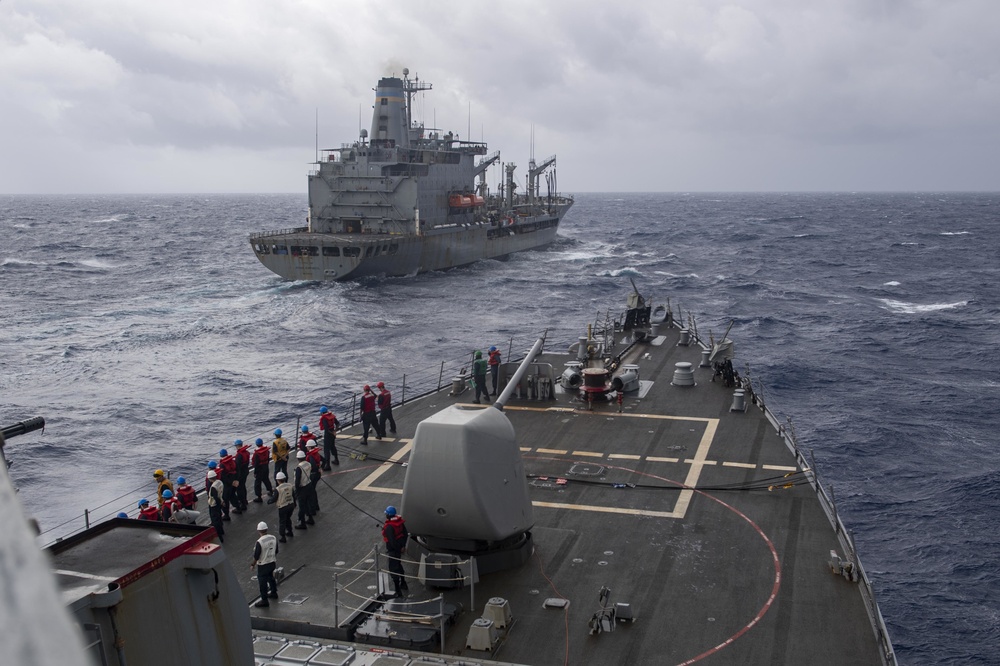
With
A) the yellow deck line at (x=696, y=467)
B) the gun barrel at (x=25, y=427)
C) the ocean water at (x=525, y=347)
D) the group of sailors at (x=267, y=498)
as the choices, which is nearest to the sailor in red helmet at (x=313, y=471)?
the group of sailors at (x=267, y=498)

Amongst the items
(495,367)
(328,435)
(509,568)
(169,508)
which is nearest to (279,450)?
(328,435)

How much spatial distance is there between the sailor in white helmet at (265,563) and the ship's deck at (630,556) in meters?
0.21

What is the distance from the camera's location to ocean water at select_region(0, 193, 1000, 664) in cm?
2170

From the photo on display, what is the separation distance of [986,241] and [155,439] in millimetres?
102626

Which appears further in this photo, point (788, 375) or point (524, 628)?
point (788, 375)

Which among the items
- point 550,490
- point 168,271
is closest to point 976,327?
point 550,490

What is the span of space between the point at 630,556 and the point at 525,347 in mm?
28759

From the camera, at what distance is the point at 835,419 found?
2991 cm

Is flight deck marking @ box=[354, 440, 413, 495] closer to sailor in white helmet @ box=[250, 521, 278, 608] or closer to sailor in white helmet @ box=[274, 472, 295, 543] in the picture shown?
sailor in white helmet @ box=[274, 472, 295, 543]

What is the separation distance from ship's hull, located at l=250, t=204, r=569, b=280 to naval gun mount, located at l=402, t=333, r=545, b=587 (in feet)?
162

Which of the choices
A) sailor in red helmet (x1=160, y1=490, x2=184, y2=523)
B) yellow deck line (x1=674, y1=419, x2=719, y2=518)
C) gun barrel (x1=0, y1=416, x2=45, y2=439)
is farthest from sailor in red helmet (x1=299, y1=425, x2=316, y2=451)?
gun barrel (x1=0, y1=416, x2=45, y2=439)

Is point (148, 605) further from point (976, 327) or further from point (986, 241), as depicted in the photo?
point (986, 241)

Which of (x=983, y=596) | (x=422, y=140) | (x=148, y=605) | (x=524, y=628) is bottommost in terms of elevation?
(x=983, y=596)

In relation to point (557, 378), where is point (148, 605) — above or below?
above
